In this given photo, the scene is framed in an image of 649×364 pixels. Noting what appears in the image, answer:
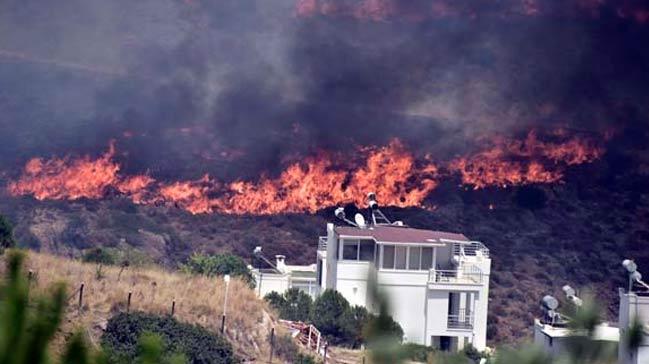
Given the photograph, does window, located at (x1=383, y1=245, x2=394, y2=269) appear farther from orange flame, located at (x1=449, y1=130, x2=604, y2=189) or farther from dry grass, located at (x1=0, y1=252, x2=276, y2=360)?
orange flame, located at (x1=449, y1=130, x2=604, y2=189)

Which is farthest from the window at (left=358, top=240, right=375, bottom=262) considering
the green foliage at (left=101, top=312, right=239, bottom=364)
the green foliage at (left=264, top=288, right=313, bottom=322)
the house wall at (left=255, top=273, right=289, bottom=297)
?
the green foliage at (left=101, top=312, right=239, bottom=364)

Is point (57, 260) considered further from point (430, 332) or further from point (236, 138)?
point (236, 138)

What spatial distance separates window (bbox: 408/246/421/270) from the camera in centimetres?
3788

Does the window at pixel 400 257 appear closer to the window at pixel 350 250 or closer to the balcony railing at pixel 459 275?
the balcony railing at pixel 459 275

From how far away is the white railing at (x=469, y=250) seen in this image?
39344 mm

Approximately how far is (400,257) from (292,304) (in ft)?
11.8

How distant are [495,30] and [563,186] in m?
7.77

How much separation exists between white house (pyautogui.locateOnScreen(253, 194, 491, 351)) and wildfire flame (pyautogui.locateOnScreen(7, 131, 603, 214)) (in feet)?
40.6

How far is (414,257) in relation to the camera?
37.9m

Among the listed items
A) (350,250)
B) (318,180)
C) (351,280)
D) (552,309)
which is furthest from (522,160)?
(552,309)

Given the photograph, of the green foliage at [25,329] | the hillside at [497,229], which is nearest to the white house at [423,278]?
the hillside at [497,229]

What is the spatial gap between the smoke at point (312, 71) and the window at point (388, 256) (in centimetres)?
1754

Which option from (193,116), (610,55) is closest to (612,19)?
(610,55)

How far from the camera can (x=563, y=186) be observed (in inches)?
2164
